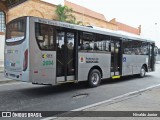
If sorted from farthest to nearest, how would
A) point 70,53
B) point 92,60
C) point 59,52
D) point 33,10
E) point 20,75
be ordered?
point 33,10
point 92,60
point 70,53
point 59,52
point 20,75

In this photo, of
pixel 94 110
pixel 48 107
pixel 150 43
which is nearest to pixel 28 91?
pixel 48 107

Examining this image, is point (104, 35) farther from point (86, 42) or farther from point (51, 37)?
point (51, 37)

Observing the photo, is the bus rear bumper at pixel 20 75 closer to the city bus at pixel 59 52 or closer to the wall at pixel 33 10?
the city bus at pixel 59 52

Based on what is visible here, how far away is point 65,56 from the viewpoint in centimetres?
992

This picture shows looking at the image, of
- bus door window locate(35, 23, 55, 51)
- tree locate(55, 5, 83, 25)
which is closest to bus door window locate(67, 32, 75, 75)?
bus door window locate(35, 23, 55, 51)

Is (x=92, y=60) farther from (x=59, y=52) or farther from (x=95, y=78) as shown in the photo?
(x=59, y=52)

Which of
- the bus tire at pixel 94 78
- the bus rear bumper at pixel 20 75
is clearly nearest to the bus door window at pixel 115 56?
the bus tire at pixel 94 78

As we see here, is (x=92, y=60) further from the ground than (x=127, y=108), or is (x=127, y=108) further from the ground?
(x=92, y=60)

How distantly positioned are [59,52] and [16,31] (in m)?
1.88

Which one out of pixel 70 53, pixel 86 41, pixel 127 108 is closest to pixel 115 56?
pixel 86 41

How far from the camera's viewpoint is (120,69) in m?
13.6

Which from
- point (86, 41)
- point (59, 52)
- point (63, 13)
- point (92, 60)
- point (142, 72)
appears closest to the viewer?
point (59, 52)

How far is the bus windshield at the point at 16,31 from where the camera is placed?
8.83 m

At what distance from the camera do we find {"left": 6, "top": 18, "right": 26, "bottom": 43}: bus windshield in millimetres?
8828
